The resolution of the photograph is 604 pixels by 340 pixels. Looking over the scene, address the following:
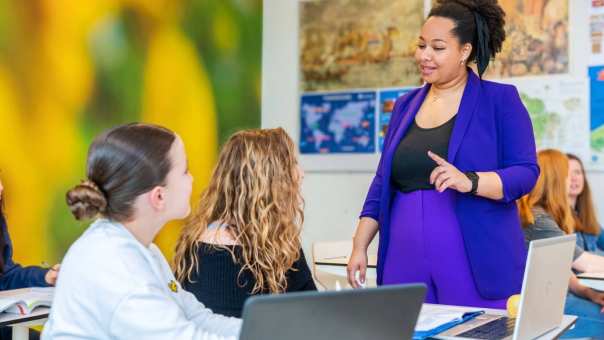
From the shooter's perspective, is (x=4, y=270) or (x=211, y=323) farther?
(x=4, y=270)

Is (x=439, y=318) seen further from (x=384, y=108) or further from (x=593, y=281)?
(x=384, y=108)

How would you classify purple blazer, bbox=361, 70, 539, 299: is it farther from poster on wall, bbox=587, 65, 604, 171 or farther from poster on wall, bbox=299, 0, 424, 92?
poster on wall, bbox=299, 0, 424, 92

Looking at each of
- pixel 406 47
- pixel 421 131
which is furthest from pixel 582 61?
pixel 421 131

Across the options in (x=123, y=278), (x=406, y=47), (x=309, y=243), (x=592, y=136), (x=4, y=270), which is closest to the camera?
(x=123, y=278)

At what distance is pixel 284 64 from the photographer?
523 centimetres

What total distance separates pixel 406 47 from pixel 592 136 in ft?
4.13

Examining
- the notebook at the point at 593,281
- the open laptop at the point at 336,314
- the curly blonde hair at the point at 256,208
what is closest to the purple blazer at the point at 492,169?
the curly blonde hair at the point at 256,208

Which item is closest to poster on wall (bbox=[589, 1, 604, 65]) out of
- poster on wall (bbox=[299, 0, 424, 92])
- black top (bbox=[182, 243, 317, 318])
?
poster on wall (bbox=[299, 0, 424, 92])

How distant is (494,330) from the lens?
1.70m

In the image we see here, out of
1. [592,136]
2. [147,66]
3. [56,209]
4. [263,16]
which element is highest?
[263,16]

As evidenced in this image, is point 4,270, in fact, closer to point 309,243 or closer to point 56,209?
point 56,209

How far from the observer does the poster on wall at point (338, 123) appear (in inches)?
194

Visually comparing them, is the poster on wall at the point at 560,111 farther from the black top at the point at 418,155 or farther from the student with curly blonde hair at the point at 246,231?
the student with curly blonde hair at the point at 246,231

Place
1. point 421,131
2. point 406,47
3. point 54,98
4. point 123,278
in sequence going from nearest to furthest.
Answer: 1. point 123,278
2. point 421,131
3. point 54,98
4. point 406,47
